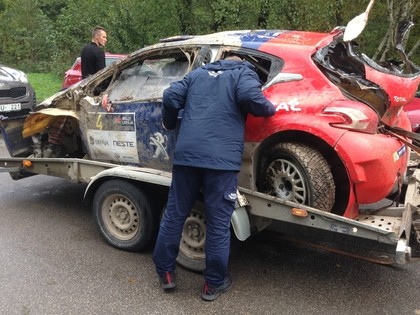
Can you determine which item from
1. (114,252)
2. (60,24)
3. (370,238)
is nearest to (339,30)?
(370,238)

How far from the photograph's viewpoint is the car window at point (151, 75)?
4.48m

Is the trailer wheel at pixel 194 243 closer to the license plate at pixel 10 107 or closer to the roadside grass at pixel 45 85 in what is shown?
the license plate at pixel 10 107

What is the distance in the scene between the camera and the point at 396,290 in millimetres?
3871

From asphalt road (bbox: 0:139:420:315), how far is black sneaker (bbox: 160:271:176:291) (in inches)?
2.5

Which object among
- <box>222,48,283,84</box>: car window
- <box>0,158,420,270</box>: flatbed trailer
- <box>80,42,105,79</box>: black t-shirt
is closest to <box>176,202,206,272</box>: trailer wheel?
<box>0,158,420,270</box>: flatbed trailer

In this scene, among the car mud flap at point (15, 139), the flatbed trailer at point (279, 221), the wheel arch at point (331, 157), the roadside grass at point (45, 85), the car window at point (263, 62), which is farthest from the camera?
the roadside grass at point (45, 85)

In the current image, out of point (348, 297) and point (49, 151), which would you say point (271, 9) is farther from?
point (348, 297)

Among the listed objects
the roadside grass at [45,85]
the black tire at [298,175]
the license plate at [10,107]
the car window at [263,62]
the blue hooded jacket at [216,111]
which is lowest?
the roadside grass at [45,85]

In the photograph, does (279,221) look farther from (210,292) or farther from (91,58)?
(91,58)

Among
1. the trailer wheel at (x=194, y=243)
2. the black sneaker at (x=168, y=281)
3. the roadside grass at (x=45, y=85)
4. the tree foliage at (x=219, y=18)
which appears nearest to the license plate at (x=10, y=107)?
the trailer wheel at (x=194, y=243)

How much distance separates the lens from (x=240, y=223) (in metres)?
3.73

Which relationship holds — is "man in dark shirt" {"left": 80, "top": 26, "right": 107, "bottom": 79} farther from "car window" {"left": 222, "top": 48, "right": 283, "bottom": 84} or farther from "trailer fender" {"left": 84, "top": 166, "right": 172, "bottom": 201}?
"car window" {"left": 222, "top": 48, "right": 283, "bottom": 84}

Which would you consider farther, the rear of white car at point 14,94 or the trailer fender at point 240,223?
the rear of white car at point 14,94

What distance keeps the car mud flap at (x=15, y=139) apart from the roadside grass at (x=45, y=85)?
27.1 feet
